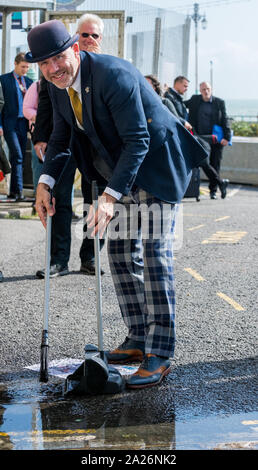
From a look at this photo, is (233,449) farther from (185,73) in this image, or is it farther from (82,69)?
(185,73)

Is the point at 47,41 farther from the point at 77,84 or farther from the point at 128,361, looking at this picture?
the point at 128,361

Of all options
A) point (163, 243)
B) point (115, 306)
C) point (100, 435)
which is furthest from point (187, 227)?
point (100, 435)

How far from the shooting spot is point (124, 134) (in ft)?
11.8

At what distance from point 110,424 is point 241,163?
14.5 m

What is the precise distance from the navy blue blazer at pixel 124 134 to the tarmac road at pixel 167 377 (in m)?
1.07

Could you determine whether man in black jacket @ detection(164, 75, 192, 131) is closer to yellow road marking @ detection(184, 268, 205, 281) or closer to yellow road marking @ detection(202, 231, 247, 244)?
yellow road marking @ detection(202, 231, 247, 244)

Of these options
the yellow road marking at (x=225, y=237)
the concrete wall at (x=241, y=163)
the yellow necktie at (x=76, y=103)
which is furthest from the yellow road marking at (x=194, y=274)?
the concrete wall at (x=241, y=163)

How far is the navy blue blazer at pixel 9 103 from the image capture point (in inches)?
425

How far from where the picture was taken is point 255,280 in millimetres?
6680

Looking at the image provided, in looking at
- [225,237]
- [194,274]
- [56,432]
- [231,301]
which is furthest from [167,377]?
[225,237]

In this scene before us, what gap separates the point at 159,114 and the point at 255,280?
3204mm

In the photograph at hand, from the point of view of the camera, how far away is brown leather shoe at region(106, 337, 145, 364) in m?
4.32

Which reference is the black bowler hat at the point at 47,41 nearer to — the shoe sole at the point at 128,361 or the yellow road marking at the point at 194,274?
the shoe sole at the point at 128,361

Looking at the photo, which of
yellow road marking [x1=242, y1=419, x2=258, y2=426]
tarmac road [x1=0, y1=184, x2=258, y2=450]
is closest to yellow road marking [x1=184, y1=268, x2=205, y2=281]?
tarmac road [x1=0, y1=184, x2=258, y2=450]
